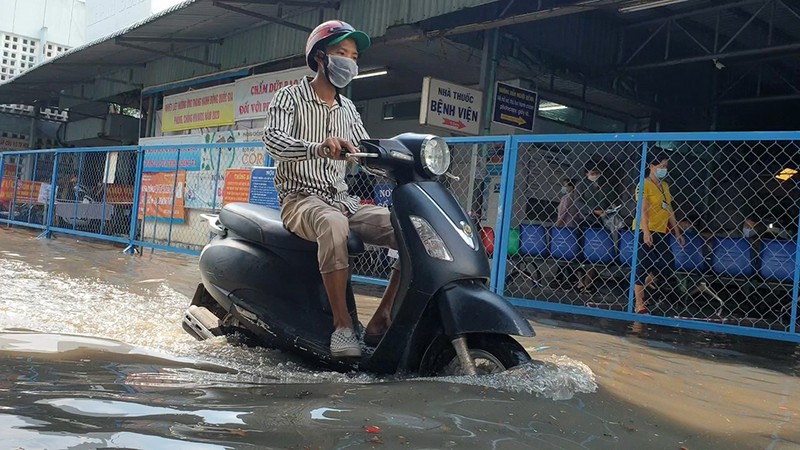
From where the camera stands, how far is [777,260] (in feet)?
19.3

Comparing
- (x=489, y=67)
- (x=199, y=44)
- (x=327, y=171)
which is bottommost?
(x=327, y=171)

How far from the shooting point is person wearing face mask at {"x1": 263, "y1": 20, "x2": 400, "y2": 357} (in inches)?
117

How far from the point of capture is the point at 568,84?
12.6 metres

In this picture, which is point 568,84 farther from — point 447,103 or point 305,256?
Answer: point 305,256

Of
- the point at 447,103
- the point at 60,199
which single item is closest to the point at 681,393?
the point at 447,103

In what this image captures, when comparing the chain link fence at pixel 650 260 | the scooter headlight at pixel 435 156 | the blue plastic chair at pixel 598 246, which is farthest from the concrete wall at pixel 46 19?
the scooter headlight at pixel 435 156

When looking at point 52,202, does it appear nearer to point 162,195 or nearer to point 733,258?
point 162,195

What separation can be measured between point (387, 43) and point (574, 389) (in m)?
8.08

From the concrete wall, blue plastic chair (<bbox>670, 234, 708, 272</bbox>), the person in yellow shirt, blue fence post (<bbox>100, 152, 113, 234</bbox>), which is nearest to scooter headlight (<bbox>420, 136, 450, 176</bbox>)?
the person in yellow shirt

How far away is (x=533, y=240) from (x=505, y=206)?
1114 mm

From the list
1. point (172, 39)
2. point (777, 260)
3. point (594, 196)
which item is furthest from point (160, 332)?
point (172, 39)

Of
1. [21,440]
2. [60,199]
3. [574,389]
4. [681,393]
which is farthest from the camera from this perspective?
[60,199]

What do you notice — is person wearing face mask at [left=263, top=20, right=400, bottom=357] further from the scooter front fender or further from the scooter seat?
the scooter front fender

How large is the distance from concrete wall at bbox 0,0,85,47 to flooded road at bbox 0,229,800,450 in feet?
70.2
